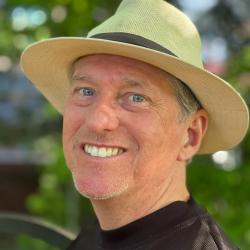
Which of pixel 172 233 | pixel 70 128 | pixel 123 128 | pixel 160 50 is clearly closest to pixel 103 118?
pixel 123 128

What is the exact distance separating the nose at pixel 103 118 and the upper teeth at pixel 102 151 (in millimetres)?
71

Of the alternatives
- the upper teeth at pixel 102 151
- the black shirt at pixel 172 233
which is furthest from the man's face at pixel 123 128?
the black shirt at pixel 172 233

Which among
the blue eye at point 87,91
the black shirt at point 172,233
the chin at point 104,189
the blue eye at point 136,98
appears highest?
the blue eye at point 136,98

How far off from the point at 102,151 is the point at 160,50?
15.1 inches

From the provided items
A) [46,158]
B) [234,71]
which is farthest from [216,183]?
[46,158]

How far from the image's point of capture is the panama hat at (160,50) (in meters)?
2.36

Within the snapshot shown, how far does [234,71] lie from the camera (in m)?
4.67

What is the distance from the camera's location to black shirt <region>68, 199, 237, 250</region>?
7.91 feet

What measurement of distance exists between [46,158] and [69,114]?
12.2 ft

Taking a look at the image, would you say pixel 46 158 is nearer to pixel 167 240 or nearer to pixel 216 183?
pixel 216 183

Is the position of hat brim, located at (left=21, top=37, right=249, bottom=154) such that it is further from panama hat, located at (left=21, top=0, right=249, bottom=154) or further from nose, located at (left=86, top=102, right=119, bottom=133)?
nose, located at (left=86, top=102, right=119, bottom=133)

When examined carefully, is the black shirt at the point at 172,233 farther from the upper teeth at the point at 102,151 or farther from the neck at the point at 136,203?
the upper teeth at the point at 102,151

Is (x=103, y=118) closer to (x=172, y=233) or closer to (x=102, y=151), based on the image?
(x=102, y=151)

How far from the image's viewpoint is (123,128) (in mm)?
2371
